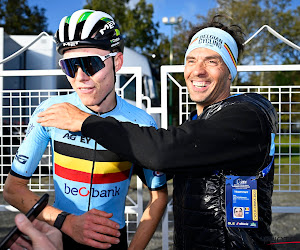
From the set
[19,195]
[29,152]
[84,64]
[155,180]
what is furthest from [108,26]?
[19,195]

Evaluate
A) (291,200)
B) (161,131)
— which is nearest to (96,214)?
(161,131)

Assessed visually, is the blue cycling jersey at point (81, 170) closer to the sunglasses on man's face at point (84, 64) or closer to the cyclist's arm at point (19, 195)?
the cyclist's arm at point (19, 195)

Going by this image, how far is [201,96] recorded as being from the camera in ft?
6.82

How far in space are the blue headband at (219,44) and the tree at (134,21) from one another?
78.2 ft

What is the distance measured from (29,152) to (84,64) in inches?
25.9

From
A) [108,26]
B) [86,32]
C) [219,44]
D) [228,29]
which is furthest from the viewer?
[228,29]

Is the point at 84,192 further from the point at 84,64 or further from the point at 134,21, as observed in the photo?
the point at 134,21

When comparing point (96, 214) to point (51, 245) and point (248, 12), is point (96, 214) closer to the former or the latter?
point (51, 245)

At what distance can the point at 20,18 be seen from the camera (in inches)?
933

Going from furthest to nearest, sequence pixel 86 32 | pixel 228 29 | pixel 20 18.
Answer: pixel 20 18, pixel 228 29, pixel 86 32

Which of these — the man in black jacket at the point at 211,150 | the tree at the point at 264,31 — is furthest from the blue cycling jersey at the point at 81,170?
the tree at the point at 264,31

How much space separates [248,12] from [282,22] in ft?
11.4

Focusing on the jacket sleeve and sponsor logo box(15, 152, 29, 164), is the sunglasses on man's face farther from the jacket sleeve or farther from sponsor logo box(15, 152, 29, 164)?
sponsor logo box(15, 152, 29, 164)

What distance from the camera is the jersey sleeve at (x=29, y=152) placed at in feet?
6.29
